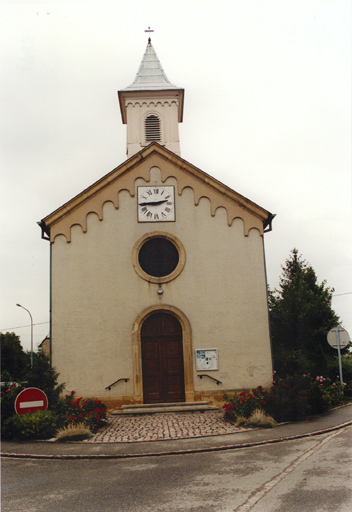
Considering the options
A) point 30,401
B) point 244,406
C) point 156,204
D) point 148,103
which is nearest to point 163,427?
point 244,406

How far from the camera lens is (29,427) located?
12.6 meters

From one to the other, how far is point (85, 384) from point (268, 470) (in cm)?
925

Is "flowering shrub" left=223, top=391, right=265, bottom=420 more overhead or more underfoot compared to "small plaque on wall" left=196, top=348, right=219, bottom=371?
more underfoot

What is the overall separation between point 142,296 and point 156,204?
3.33 m

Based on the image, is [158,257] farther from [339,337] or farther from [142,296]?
[339,337]

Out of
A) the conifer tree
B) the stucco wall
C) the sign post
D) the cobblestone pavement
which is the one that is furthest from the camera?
the conifer tree

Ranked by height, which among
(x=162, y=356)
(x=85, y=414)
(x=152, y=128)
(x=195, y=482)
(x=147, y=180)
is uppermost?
(x=152, y=128)

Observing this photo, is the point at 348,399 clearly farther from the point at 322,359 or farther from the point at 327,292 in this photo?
the point at 327,292

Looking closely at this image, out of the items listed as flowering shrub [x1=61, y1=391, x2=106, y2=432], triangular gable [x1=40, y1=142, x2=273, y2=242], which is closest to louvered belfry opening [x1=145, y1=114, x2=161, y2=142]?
triangular gable [x1=40, y1=142, x2=273, y2=242]

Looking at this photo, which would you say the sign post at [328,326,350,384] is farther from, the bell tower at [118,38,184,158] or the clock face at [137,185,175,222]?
the bell tower at [118,38,184,158]

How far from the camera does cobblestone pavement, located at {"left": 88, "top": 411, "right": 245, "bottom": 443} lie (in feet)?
40.7

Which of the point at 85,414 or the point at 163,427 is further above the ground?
the point at 85,414

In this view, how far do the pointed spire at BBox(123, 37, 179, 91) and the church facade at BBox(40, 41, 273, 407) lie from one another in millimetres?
7430

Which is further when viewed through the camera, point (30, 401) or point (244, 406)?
point (244, 406)
